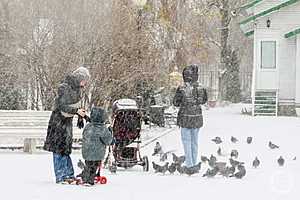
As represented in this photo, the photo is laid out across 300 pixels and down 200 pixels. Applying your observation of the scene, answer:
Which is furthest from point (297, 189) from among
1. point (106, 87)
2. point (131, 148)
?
point (106, 87)

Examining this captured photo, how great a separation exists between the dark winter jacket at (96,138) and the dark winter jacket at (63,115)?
0.27 m

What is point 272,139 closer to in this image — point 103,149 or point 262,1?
point 103,149

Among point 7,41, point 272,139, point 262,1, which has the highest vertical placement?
point 262,1

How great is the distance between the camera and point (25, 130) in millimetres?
15742

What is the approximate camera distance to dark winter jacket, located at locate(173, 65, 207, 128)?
12.4 metres

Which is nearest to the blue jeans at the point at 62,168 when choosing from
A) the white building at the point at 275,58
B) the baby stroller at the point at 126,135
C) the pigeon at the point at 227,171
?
the baby stroller at the point at 126,135

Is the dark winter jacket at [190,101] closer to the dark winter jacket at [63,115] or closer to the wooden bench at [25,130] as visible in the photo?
the dark winter jacket at [63,115]

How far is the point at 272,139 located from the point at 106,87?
14.9ft

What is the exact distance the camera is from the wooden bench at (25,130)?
15.4m

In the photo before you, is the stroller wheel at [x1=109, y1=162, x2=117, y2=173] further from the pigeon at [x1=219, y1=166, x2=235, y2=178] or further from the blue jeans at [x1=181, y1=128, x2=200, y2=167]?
the pigeon at [x1=219, y1=166, x2=235, y2=178]

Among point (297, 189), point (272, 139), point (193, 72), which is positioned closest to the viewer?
point (297, 189)

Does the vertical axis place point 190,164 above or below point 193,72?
below

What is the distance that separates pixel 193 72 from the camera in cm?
1244

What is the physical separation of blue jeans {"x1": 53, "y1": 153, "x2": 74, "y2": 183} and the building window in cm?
2201
